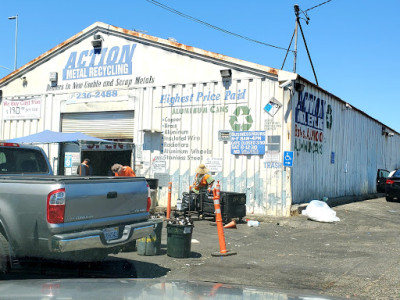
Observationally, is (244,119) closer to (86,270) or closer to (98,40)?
(98,40)

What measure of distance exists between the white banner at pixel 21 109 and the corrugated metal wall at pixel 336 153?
12.0m

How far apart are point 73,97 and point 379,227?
517 inches

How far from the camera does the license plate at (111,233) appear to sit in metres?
6.14

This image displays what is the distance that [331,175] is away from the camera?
18.0 metres

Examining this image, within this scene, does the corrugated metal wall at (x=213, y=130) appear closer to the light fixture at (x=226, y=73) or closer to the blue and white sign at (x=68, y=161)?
the light fixture at (x=226, y=73)

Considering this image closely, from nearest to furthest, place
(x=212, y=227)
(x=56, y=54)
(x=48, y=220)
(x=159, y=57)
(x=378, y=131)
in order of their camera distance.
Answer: (x=48, y=220) < (x=212, y=227) < (x=159, y=57) < (x=56, y=54) < (x=378, y=131)

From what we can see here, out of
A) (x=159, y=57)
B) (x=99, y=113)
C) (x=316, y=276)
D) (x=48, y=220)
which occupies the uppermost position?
(x=159, y=57)

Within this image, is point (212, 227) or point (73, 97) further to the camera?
point (73, 97)

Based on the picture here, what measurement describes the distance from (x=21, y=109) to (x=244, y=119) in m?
11.4

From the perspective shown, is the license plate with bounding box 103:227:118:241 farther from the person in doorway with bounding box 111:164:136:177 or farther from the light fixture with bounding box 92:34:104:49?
the light fixture with bounding box 92:34:104:49

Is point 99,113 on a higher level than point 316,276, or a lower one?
higher

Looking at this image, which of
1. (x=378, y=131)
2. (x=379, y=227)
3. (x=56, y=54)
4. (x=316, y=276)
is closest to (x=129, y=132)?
(x=56, y=54)

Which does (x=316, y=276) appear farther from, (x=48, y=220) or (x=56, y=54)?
(x=56, y=54)

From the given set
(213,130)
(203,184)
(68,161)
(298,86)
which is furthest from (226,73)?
(68,161)
